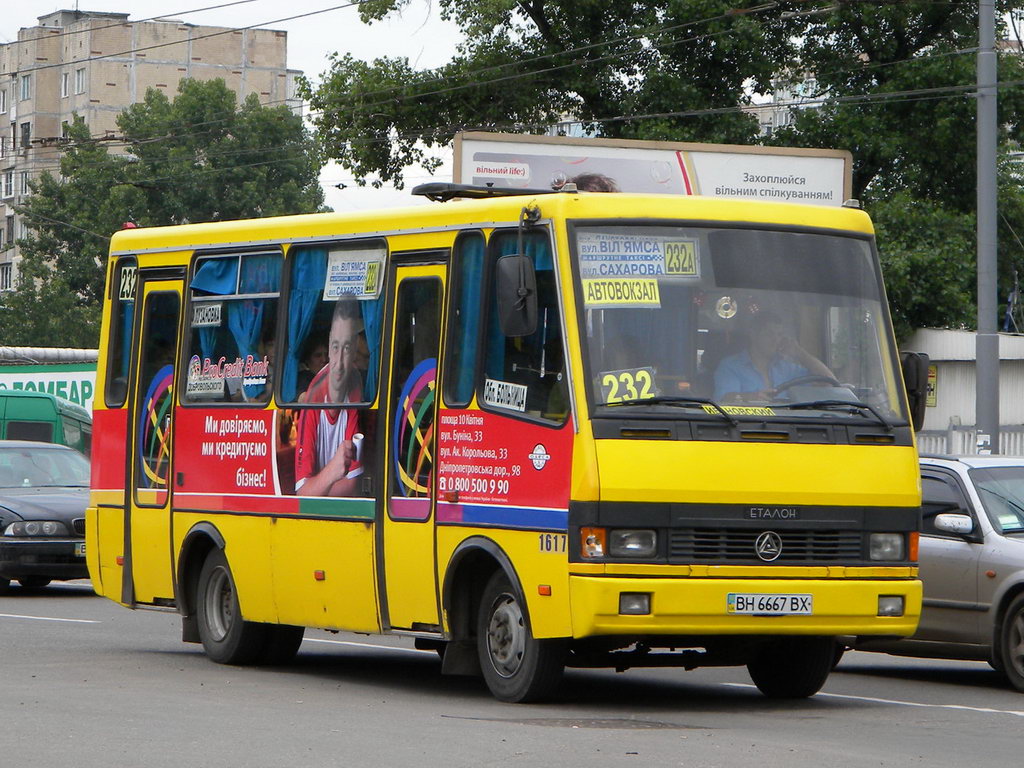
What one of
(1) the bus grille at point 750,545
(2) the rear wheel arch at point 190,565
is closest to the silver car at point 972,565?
(1) the bus grille at point 750,545

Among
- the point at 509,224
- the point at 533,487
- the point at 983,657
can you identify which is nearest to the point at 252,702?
the point at 533,487

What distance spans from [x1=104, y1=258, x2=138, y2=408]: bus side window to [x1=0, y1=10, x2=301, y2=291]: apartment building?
77.5 m

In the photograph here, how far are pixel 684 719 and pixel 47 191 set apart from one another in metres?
62.2

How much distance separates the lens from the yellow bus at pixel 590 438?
1027cm

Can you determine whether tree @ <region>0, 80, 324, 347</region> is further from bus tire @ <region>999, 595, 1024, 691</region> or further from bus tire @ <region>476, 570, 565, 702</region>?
bus tire @ <region>476, 570, 565, 702</region>

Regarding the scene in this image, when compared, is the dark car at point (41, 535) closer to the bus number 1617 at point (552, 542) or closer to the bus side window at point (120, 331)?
the bus side window at point (120, 331)

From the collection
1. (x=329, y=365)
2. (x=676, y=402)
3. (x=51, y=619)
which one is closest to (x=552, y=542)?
(x=676, y=402)

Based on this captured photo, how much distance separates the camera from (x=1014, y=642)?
12.6m

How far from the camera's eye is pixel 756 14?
36.8 m

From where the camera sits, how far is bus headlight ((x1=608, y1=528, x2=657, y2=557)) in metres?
10.2

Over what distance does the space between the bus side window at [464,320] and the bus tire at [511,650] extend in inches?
41.7

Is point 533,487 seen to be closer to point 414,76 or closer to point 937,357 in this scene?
point 937,357

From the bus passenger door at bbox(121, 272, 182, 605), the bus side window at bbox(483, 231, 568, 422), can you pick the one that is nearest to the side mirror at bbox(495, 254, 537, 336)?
the bus side window at bbox(483, 231, 568, 422)

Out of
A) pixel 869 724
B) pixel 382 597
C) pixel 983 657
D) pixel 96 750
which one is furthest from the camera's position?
pixel 983 657
